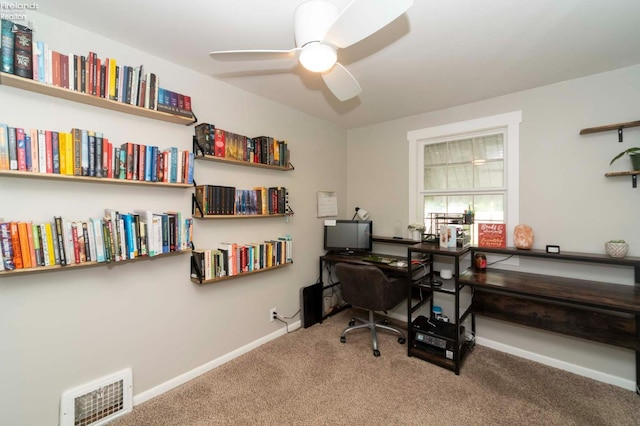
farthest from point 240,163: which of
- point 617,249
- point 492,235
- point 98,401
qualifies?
point 617,249

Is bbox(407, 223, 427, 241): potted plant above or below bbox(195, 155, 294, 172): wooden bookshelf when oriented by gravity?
below

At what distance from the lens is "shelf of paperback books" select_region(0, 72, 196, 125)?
1357 millimetres

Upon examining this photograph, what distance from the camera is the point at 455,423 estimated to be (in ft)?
5.50

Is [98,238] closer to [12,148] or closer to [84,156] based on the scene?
[84,156]

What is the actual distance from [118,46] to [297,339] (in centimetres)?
284

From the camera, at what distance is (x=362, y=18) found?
3.63 ft

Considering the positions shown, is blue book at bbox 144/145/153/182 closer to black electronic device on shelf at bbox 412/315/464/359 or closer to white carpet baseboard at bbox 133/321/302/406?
white carpet baseboard at bbox 133/321/302/406

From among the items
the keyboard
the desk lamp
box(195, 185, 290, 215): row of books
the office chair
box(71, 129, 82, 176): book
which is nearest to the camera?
box(71, 129, 82, 176): book

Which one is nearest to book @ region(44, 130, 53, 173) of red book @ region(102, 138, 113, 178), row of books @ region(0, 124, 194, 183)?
row of books @ region(0, 124, 194, 183)

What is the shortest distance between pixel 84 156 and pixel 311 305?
7.86 ft

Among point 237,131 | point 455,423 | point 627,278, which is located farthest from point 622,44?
point 237,131

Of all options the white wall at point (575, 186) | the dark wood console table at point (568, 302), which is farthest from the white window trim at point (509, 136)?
the dark wood console table at point (568, 302)

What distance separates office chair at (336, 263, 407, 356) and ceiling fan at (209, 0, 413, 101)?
1.70 m

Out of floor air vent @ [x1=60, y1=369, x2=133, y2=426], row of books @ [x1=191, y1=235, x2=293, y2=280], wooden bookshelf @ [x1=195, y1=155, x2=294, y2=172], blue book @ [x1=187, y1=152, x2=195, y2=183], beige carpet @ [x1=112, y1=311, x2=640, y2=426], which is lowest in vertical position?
beige carpet @ [x1=112, y1=311, x2=640, y2=426]
